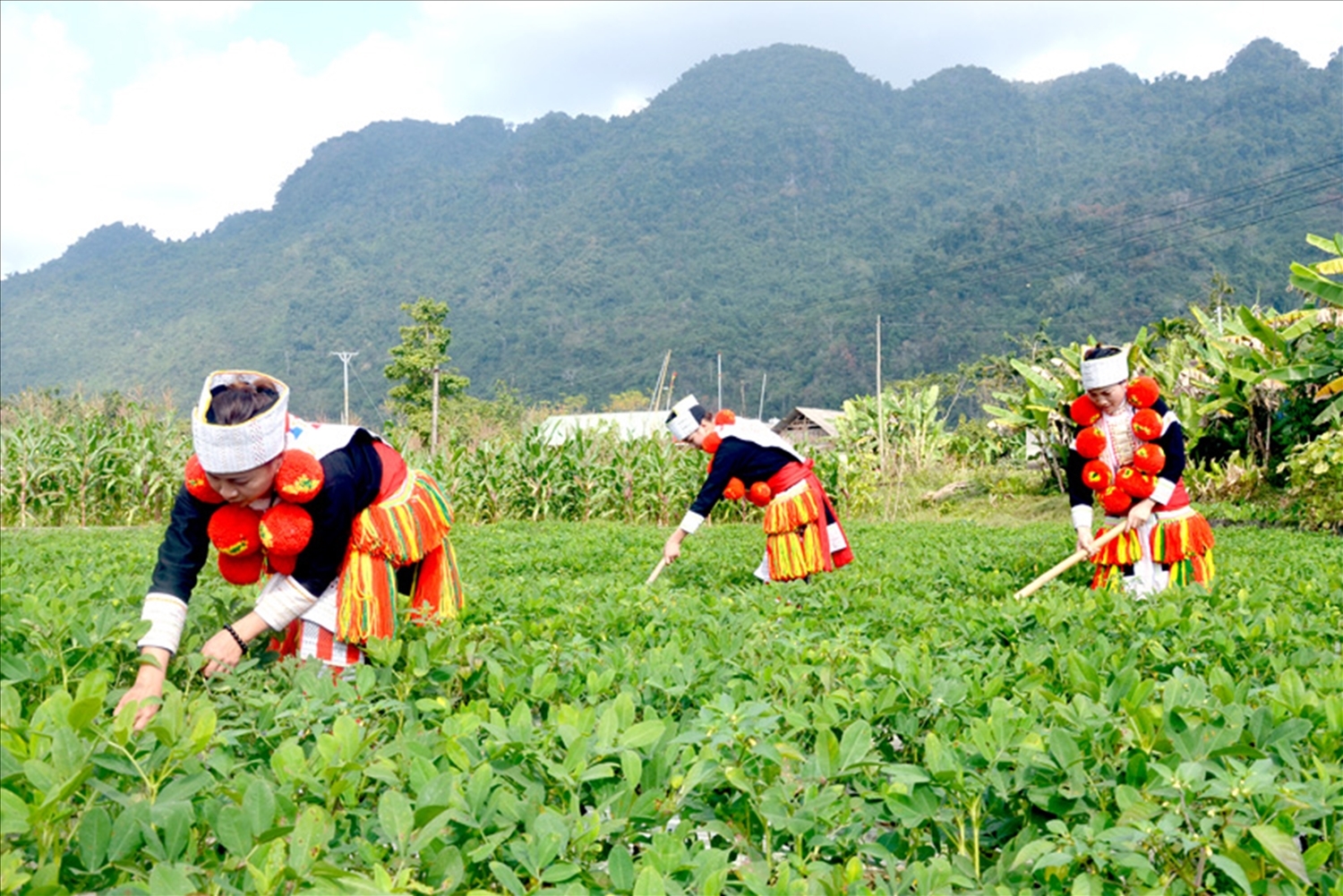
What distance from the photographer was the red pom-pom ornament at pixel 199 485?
10.8ft

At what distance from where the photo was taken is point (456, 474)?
706 inches

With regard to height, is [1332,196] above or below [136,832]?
above

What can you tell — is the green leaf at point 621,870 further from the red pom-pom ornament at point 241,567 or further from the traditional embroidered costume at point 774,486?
the traditional embroidered costume at point 774,486

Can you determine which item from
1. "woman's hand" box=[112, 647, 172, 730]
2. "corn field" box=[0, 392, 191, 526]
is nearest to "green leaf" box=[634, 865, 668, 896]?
"woman's hand" box=[112, 647, 172, 730]

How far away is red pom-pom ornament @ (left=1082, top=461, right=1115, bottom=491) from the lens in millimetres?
6172

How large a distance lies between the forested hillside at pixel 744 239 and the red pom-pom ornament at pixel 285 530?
197 ft

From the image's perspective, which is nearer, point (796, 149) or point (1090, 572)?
point (1090, 572)

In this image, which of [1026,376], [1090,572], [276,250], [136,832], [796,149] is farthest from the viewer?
[796,149]

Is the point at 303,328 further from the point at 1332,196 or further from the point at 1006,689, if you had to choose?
the point at 1006,689

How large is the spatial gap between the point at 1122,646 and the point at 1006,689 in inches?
41.8

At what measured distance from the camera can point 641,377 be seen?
262 ft

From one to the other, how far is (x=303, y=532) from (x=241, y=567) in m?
0.48

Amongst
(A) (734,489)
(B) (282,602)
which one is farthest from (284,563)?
(A) (734,489)

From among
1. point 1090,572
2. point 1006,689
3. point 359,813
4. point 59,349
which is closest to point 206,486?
point 359,813
